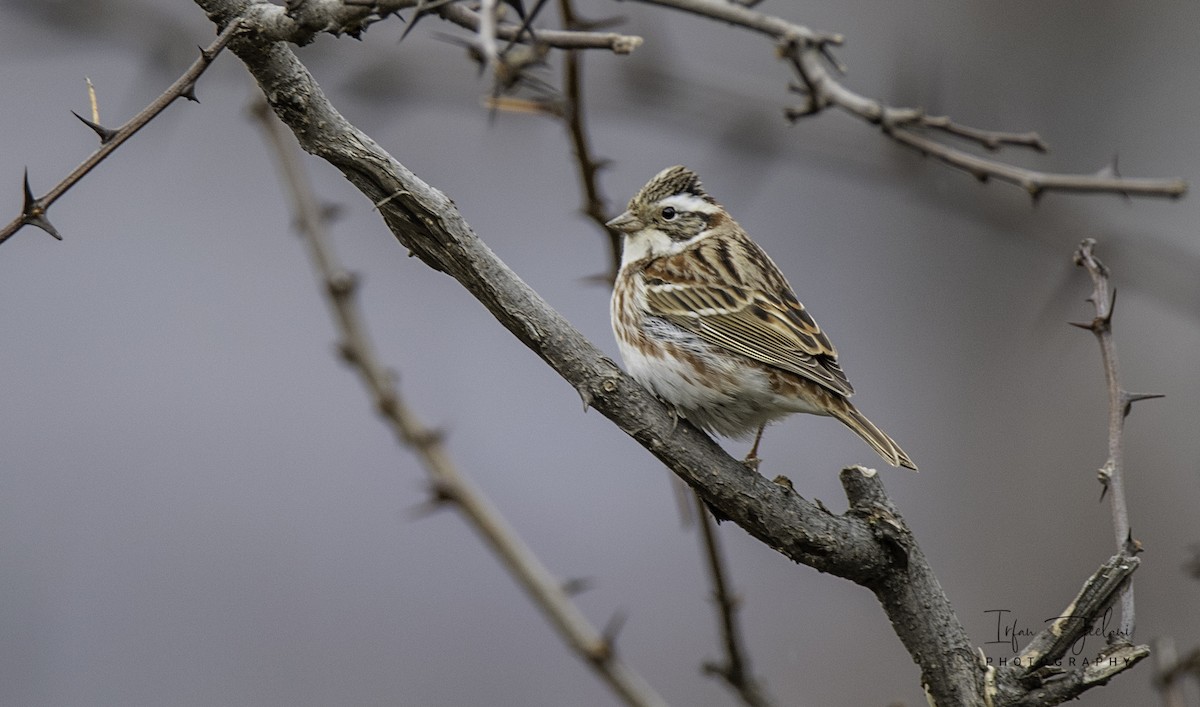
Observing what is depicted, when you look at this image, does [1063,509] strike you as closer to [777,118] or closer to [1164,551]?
[1164,551]

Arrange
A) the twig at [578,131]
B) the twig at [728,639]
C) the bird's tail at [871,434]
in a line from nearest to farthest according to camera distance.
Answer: the twig at [578,131]
the twig at [728,639]
the bird's tail at [871,434]

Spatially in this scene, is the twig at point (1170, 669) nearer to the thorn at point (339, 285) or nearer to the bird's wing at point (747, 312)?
the bird's wing at point (747, 312)

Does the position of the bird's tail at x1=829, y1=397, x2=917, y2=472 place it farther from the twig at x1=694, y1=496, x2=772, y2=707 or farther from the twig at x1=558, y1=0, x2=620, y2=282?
the twig at x1=558, y1=0, x2=620, y2=282

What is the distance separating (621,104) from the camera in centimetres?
462

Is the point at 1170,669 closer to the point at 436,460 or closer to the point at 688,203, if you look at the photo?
the point at 436,460

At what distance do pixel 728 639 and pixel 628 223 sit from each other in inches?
76.2

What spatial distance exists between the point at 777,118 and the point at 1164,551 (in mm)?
4576

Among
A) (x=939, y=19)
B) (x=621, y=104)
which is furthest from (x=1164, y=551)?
(x=621, y=104)

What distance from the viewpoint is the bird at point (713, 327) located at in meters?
4.00

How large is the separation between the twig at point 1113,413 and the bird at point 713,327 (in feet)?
3.05

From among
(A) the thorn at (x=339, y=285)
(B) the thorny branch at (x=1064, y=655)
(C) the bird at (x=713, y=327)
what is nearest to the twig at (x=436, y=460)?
(A) the thorn at (x=339, y=285)

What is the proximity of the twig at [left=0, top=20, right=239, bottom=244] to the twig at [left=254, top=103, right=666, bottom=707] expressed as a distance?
147cm

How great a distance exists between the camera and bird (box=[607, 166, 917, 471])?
4.00 m

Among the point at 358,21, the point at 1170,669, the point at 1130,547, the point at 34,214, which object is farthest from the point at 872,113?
the point at 34,214
